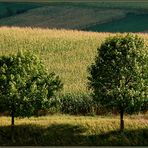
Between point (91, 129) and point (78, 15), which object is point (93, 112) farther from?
point (78, 15)

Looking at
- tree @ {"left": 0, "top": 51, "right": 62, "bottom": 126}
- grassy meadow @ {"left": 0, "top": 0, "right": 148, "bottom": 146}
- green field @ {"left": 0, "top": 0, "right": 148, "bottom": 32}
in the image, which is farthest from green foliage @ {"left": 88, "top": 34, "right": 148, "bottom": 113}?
green field @ {"left": 0, "top": 0, "right": 148, "bottom": 32}

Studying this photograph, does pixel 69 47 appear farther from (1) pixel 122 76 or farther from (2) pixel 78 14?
(2) pixel 78 14

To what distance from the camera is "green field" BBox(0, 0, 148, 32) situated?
9194cm

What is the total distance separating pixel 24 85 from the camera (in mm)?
52031

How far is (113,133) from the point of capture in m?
52.6

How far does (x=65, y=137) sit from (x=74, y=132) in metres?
1.06

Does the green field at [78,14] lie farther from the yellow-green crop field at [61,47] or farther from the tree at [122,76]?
the tree at [122,76]

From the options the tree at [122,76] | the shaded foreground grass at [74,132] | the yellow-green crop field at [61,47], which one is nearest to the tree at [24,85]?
the shaded foreground grass at [74,132]

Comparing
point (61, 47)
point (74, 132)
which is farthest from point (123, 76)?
point (61, 47)

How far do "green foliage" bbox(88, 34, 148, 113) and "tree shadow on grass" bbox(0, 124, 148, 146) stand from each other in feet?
7.15

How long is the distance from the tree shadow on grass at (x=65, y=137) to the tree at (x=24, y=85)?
1330mm

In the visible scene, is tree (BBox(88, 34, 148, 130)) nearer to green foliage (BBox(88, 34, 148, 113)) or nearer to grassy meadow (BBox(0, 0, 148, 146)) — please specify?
green foliage (BBox(88, 34, 148, 113))

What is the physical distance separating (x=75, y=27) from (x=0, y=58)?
3894 centimetres

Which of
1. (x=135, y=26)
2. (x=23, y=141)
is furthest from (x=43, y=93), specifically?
(x=135, y=26)
